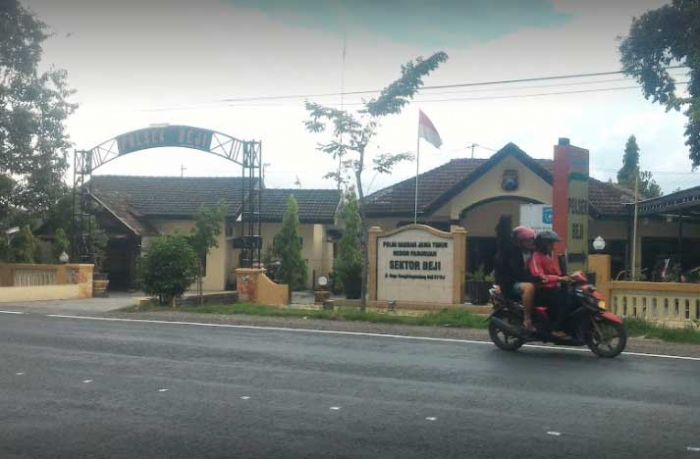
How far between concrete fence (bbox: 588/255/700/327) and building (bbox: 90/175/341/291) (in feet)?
59.1

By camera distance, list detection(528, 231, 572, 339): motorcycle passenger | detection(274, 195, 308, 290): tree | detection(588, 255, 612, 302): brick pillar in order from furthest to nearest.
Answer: detection(274, 195, 308, 290): tree < detection(588, 255, 612, 302): brick pillar < detection(528, 231, 572, 339): motorcycle passenger

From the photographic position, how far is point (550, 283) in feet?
35.5

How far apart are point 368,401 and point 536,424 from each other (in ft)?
5.46

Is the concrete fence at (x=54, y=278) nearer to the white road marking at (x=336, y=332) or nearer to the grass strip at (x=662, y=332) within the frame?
the white road marking at (x=336, y=332)

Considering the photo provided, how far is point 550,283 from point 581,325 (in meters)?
0.69

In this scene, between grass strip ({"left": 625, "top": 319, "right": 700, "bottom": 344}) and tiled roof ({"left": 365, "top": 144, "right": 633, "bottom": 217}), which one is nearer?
grass strip ({"left": 625, "top": 319, "right": 700, "bottom": 344})

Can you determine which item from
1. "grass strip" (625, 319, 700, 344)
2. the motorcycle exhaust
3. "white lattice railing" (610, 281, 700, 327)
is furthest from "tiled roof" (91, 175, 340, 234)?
the motorcycle exhaust

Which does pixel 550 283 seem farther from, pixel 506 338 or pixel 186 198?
pixel 186 198

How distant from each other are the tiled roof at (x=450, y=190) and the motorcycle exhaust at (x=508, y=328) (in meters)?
14.7

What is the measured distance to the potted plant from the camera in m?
20.0

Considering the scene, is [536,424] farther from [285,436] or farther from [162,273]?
[162,273]

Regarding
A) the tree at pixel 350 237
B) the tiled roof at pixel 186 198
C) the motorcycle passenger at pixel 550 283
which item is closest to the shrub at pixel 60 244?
the tiled roof at pixel 186 198

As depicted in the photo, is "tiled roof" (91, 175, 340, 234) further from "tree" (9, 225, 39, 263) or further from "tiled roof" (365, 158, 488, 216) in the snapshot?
"tiled roof" (365, 158, 488, 216)

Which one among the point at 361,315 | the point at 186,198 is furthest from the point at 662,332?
the point at 186,198
